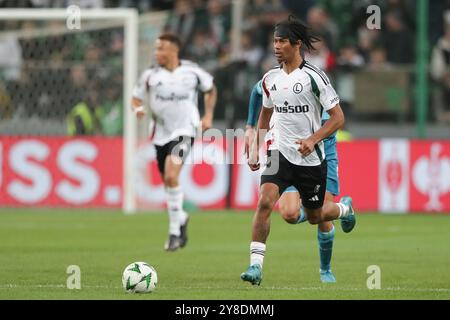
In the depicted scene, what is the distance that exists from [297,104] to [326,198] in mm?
1167

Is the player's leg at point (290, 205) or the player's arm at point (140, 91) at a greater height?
the player's arm at point (140, 91)

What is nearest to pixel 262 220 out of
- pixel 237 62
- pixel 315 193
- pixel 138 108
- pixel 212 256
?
pixel 315 193

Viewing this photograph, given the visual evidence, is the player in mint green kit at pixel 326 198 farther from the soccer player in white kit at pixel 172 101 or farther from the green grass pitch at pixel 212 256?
the soccer player in white kit at pixel 172 101

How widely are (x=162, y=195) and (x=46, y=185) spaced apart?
2080mm

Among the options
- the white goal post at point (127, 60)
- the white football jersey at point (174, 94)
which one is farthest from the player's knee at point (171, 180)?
the white goal post at point (127, 60)

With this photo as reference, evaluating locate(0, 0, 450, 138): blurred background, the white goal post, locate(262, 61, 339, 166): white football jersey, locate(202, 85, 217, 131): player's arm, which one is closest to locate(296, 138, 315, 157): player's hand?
locate(262, 61, 339, 166): white football jersey

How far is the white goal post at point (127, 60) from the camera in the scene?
2047 centimetres

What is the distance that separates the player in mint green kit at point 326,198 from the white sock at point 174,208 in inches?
138

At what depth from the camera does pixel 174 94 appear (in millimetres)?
15188

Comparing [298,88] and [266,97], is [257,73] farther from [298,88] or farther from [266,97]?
[298,88]

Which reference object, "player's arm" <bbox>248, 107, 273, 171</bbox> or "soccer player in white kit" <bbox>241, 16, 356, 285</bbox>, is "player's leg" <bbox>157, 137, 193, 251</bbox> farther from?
"soccer player in white kit" <bbox>241, 16, 356, 285</bbox>

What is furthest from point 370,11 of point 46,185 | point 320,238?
point 320,238

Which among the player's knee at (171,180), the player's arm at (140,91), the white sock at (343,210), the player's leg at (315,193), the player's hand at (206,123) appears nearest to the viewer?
the player's leg at (315,193)

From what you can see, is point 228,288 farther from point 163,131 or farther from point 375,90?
point 375,90
